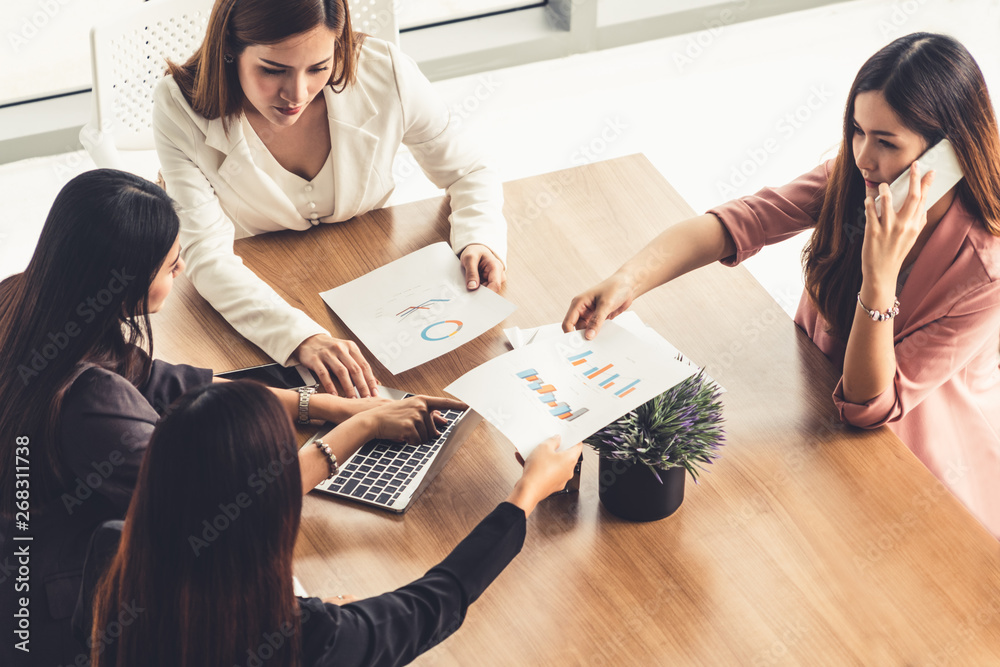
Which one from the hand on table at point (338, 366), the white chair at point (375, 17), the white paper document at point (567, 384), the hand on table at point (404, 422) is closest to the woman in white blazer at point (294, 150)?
the hand on table at point (338, 366)

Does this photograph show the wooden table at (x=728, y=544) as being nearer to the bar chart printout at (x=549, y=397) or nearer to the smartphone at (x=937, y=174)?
the bar chart printout at (x=549, y=397)

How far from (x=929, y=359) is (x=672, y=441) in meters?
0.52

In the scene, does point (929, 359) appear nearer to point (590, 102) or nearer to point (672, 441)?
point (672, 441)

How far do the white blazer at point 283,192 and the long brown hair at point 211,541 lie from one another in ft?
2.13

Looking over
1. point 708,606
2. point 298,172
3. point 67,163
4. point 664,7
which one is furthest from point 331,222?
point 664,7

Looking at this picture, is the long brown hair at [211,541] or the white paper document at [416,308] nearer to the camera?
the long brown hair at [211,541]

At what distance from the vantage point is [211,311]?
1727 mm

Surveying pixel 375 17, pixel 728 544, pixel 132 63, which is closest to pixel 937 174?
pixel 728 544

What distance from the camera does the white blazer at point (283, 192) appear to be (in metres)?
1.68

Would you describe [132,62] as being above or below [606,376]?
above

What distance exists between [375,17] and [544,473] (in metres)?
1.55

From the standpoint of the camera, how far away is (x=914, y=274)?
5.04ft

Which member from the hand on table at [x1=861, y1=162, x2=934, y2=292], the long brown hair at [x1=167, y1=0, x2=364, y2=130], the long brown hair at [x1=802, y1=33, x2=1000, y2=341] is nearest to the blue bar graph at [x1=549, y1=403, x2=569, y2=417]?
the hand on table at [x1=861, y1=162, x2=934, y2=292]

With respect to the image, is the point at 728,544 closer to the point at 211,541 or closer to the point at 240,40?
the point at 211,541
